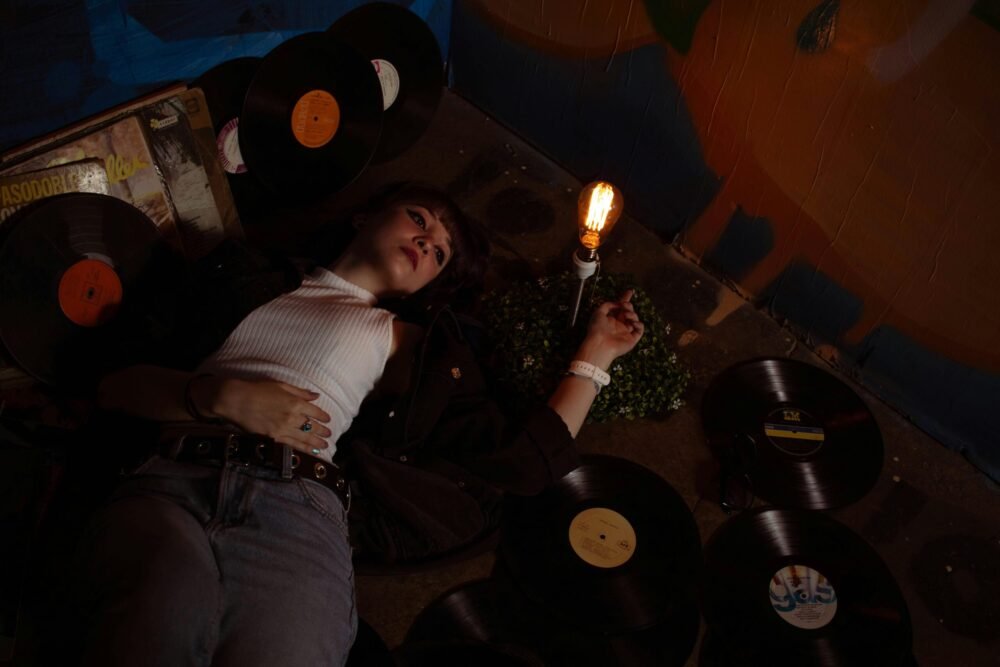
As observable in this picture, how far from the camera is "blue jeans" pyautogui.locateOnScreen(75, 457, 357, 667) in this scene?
1552mm

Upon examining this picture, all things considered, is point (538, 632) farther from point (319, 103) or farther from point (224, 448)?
point (319, 103)

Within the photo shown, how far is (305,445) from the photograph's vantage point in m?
1.91

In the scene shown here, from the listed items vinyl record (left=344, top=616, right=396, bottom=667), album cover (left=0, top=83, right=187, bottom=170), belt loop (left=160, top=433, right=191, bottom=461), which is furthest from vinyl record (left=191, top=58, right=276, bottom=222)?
vinyl record (left=344, top=616, right=396, bottom=667)

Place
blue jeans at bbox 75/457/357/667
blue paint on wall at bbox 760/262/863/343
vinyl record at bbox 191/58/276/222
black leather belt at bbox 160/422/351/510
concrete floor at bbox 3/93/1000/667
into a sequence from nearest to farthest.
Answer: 1. blue jeans at bbox 75/457/357/667
2. black leather belt at bbox 160/422/351/510
3. concrete floor at bbox 3/93/1000/667
4. vinyl record at bbox 191/58/276/222
5. blue paint on wall at bbox 760/262/863/343

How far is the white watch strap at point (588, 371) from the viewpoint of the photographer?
225cm

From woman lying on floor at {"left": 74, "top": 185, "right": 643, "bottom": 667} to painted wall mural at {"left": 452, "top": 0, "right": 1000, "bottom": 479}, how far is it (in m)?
0.77

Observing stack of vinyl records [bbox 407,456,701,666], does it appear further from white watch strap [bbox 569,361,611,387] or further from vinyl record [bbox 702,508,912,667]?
white watch strap [bbox 569,361,611,387]

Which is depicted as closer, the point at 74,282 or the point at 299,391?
the point at 299,391

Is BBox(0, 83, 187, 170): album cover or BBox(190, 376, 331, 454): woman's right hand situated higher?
BBox(0, 83, 187, 170): album cover

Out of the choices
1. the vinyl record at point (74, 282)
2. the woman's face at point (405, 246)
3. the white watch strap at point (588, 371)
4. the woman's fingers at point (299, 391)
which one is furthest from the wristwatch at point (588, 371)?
the vinyl record at point (74, 282)

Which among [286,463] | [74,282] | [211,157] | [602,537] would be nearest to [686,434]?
[602,537]

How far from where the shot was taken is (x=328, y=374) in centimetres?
201

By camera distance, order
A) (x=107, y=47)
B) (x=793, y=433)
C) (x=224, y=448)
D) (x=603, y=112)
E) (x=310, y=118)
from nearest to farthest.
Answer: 1. (x=224, y=448)
2. (x=107, y=47)
3. (x=793, y=433)
4. (x=310, y=118)
5. (x=603, y=112)

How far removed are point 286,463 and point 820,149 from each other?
1865mm
